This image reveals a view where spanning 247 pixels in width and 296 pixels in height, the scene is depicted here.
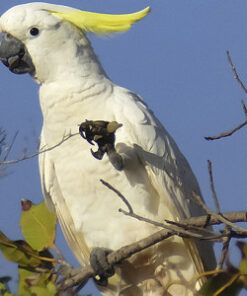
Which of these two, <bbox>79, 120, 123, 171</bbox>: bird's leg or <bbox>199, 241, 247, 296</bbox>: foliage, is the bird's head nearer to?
<bbox>79, 120, 123, 171</bbox>: bird's leg

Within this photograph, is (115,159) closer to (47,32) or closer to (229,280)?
Result: (47,32)

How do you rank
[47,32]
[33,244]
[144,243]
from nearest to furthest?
[144,243] < [33,244] < [47,32]

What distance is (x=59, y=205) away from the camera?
12.0 ft

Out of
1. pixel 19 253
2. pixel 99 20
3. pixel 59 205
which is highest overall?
pixel 99 20

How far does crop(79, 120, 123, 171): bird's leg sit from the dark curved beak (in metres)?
0.82

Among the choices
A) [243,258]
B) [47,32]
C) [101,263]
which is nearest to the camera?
[243,258]

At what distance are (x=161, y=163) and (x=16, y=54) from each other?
3.41 feet

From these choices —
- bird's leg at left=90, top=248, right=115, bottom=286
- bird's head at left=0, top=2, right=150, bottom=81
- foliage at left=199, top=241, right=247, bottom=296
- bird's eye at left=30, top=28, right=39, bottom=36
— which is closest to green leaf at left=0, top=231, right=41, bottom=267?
bird's leg at left=90, top=248, right=115, bottom=286

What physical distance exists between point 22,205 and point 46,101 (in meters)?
0.88

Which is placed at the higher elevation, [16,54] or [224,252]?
[16,54]

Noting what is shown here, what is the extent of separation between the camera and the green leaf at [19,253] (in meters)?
2.67

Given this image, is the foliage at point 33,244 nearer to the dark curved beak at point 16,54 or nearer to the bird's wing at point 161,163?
the bird's wing at point 161,163

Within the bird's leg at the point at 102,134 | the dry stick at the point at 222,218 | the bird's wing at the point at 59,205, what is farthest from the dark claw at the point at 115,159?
the dry stick at the point at 222,218

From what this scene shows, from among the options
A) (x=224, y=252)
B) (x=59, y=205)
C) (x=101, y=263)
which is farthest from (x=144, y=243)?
(x=59, y=205)
